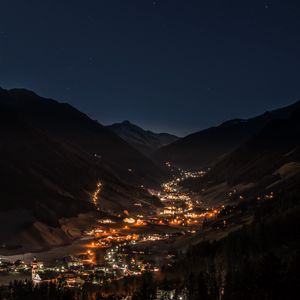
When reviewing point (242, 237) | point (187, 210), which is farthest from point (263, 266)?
point (187, 210)

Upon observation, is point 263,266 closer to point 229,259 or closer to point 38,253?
point 229,259

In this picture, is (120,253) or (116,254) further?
(120,253)

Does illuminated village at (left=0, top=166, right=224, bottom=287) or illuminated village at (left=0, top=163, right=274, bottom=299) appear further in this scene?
illuminated village at (left=0, top=166, right=224, bottom=287)

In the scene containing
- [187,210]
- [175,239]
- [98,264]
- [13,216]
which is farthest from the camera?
[187,210]

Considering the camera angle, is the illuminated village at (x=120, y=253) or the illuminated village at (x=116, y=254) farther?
the illuminated village at (x=116, y=254)

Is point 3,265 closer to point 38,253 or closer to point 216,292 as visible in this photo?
point 38,253

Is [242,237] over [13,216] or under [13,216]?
under

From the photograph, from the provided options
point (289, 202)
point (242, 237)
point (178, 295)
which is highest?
point (289, 202)

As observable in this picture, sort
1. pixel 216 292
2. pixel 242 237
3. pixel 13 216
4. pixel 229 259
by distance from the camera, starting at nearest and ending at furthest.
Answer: pixel 216 292 → pixel 229 259 → pixel 242 237 → pixel 13 216

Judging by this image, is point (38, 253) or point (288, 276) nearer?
point (288, 276)

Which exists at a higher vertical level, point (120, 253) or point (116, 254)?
point (120, 253)
